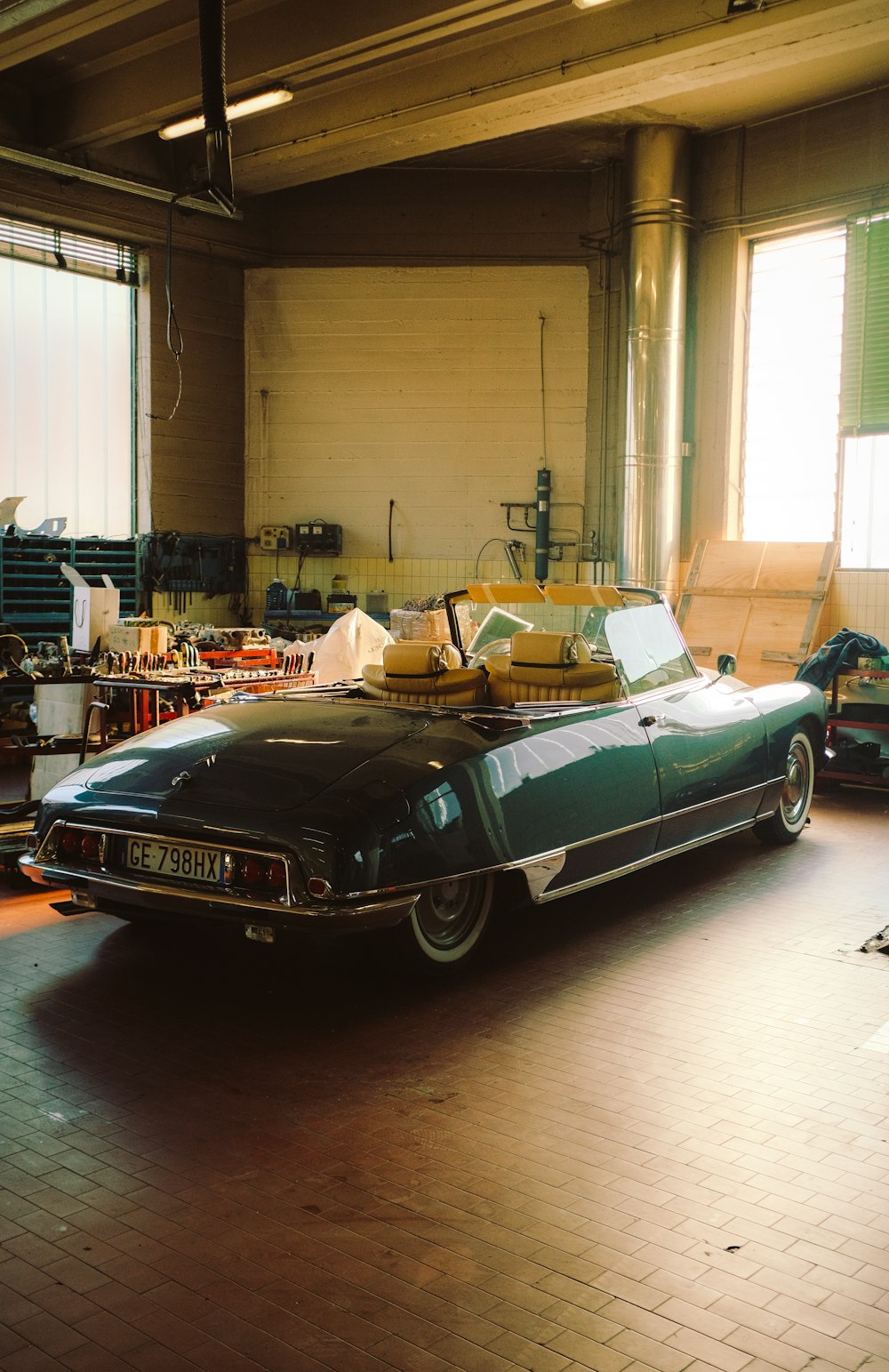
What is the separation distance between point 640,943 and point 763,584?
227 inches

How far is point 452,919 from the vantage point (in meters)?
3.98

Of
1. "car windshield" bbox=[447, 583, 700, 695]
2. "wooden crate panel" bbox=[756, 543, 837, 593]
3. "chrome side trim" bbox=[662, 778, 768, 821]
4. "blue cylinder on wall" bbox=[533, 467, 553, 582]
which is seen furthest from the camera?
"blue cylinder on wall" bbox=[533, 467, 553, 582]

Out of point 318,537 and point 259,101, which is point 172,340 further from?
point 259,101

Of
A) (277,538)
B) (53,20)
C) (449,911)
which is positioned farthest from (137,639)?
(277,538)

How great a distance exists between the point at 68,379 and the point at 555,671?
744cm

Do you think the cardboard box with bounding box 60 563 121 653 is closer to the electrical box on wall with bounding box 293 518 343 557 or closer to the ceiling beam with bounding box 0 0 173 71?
the ceiling beam with bounding box 0 0 173 71

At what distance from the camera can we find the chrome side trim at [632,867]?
4223 mm

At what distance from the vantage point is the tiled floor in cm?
216

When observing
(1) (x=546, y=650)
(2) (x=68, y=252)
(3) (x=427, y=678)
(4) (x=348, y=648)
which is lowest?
(4) (x=348, y=648)

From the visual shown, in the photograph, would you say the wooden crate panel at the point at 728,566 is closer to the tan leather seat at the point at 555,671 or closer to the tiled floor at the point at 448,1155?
the tan leather seat at the point at 555,671

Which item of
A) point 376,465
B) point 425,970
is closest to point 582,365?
point 376,465

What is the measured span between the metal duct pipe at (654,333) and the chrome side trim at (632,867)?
4825mm

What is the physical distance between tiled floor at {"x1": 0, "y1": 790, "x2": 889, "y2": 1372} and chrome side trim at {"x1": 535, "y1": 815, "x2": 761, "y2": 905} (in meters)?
0.26

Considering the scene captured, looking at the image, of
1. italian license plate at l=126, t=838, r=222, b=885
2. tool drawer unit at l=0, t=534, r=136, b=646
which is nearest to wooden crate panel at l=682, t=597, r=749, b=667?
tool drawer unit at l=0, t=534, r=136, b=646
